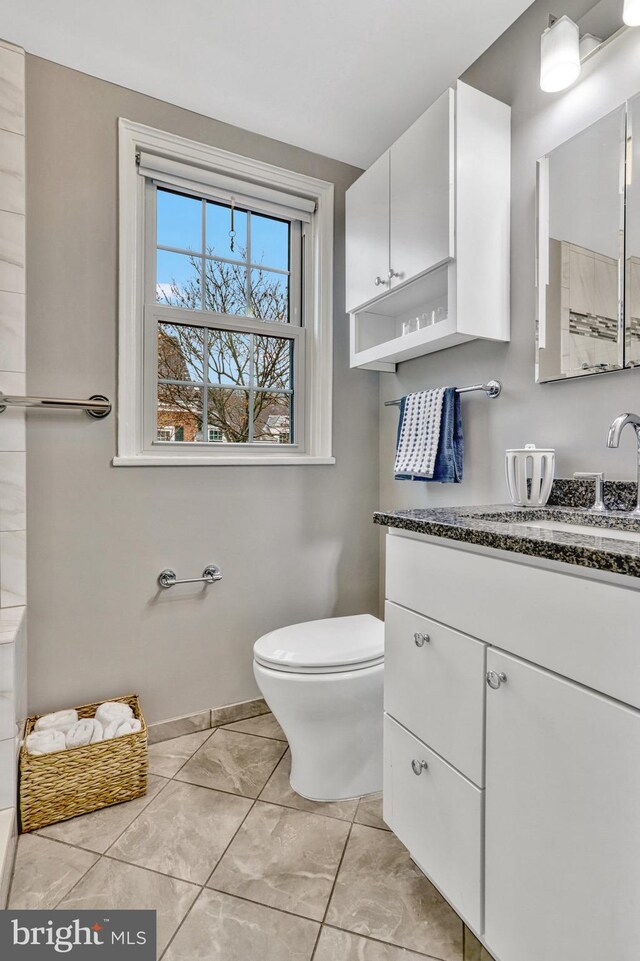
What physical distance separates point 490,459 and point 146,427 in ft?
4.17

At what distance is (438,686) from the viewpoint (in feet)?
3.45

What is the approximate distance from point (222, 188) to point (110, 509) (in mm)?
1354

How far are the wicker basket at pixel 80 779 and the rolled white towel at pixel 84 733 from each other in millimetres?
51

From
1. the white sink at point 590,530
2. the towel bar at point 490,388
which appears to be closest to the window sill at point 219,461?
the towel bar at point 490,388

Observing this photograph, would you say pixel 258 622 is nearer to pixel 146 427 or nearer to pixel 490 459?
pixel 146 427

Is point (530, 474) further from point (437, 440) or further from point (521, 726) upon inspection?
point (521, 726)

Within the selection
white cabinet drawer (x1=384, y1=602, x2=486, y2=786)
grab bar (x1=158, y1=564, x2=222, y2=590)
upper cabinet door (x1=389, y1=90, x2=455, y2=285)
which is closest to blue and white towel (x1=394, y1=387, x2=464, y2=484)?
upper cabinet door (x1=389, y1=90, x2=455, y2=285)

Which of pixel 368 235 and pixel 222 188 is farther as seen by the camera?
pixel 222 188

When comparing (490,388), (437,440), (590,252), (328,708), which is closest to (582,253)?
(590,252)

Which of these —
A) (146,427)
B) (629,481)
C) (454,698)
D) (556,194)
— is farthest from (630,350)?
(146,427)

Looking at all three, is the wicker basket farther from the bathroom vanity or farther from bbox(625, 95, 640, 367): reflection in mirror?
bbox(625, 95, 640, 367): reflection in mirror

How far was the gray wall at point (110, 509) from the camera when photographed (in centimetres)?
164

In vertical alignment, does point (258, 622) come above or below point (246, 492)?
below

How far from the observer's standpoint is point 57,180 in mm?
1646
